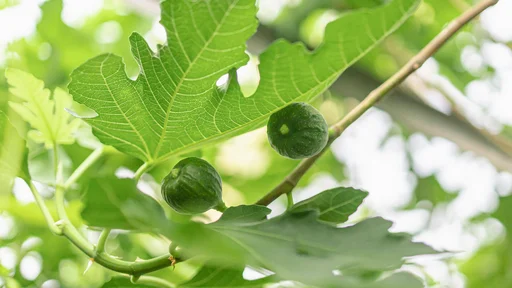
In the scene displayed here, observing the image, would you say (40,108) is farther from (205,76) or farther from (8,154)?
(205,76)

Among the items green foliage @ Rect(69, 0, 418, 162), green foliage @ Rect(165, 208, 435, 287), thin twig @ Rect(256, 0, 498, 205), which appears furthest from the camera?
thin twig @ Rect(256, 0, 498, 205)

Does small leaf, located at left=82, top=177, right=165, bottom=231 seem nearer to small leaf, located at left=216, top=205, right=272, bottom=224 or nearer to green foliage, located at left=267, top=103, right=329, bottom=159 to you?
small leaf, located at left=216, top=205, right=272, bottom=224

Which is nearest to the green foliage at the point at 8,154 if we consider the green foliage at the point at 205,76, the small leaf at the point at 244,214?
the green foliage at the point at 205,76

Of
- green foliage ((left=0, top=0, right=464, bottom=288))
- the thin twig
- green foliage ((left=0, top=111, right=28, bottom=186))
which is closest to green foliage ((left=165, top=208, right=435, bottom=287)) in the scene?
green foliage ((left=0, top=0, right=464, bottom=288))

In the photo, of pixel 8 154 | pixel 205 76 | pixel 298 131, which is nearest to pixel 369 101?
pixel 298 131

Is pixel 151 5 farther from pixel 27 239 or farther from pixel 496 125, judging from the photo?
pixel 496 125
